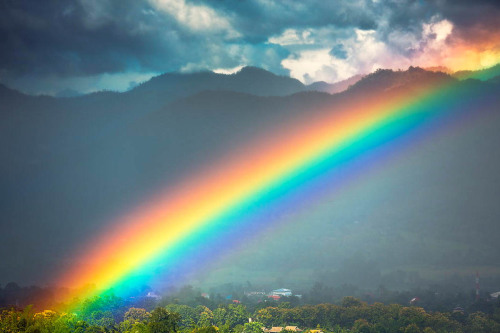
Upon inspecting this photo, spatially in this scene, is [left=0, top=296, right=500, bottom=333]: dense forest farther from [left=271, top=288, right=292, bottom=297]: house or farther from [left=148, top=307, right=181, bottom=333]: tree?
[left=271, top=288, right=292, bottom=297]: house

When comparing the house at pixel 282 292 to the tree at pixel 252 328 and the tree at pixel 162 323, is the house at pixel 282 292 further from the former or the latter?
the tree at pixel 162 323

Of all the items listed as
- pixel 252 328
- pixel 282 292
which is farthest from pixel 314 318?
pixel 282 292

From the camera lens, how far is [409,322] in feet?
271

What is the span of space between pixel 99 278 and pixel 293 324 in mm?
76283

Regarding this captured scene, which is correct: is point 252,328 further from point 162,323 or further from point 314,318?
point 162,323

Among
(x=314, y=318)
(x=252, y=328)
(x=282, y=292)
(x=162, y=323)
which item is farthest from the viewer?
(x=282, y=292)

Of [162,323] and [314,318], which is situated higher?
[162,323]

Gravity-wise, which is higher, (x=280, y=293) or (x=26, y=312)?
(x=26, y=312)

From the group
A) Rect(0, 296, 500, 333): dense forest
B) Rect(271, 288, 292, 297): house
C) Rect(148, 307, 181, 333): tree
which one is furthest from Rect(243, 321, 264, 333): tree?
Rect(271, 288, 292, 297): house

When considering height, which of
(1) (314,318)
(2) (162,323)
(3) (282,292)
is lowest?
(3) (282,292)

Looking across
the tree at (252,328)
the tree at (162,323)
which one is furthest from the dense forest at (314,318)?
the tree at (162,323)

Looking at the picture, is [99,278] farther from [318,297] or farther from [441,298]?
[441,298]

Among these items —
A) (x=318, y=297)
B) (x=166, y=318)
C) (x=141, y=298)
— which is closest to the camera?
(x=166, y=318)

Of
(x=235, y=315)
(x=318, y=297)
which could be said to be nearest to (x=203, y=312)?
(x=235, y=315)
